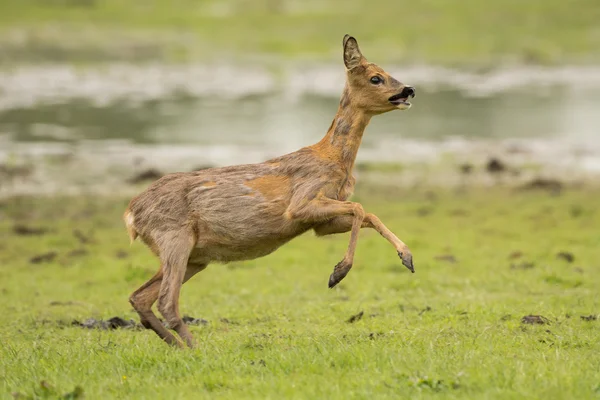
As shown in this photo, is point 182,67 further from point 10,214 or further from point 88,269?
point 88,269

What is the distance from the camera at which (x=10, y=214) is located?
19062 mm

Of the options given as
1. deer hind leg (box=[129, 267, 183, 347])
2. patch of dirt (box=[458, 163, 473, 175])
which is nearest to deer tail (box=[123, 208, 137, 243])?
deer hind leg (box=[129, 267, 183, 347])

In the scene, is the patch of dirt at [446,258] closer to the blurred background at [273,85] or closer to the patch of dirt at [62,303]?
the patch of dirt at [62,303]

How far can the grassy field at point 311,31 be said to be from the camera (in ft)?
169

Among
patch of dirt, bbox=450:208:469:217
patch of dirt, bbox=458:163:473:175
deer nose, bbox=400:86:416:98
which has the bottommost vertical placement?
patch of dirt, bbox=458:163:473:175

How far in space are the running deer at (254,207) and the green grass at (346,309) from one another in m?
0.72

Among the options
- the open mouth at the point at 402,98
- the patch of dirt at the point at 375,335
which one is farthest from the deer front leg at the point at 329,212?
the open mouth at the point at 402,98

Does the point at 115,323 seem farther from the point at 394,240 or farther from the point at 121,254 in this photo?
the point at 121,254

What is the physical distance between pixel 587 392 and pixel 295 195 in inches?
134

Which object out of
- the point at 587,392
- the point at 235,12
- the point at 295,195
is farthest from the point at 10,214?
the point at 235,12

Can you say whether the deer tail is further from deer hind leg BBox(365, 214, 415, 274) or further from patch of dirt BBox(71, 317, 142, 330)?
deer hind leg BBox(365, 214, 415, 274)

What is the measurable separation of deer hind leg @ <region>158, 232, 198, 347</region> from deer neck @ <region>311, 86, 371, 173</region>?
1.57m

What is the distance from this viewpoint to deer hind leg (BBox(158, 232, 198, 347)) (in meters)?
8.77

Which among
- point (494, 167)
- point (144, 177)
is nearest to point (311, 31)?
point (494, 167)
